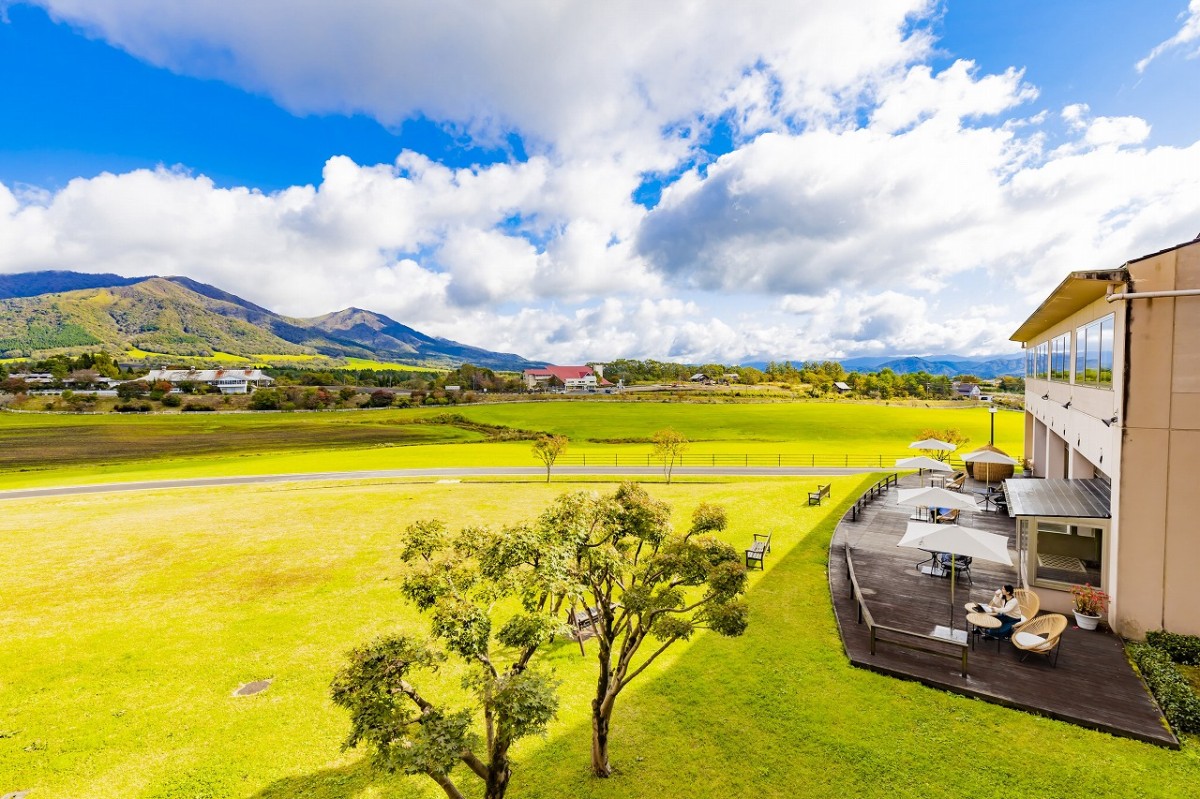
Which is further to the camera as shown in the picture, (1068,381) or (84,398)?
(84,398)

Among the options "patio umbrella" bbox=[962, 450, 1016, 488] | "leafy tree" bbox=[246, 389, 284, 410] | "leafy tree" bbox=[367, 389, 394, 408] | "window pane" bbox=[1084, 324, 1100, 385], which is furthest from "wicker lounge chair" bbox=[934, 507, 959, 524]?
"leafy tree" bbox=[246, 389, 284, 410]

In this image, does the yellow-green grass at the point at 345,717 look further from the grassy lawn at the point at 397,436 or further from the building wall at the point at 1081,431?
the grassy lawn at the point at 397,436

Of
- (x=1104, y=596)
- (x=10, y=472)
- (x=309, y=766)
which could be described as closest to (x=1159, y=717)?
(x=1104, y=596)

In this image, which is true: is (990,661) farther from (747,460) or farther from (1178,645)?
(747,460)

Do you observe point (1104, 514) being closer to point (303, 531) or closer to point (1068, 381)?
point (1068, 381)

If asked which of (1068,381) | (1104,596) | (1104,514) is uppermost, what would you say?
(1068,381)

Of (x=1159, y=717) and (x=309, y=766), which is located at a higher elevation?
(x=1159, y=717)

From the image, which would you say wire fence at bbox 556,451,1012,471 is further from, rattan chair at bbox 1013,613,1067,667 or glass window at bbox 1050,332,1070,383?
rattan chair at bbox 1013,613,1067,667
